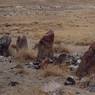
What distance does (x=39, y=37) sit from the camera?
32812mm

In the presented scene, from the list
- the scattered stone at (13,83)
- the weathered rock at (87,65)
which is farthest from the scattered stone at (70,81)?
the scattered stone at (13,83)

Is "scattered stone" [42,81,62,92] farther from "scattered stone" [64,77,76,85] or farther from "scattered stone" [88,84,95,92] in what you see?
"scattered stone" [88,84,95,92]

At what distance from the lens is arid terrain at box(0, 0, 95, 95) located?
571 inches

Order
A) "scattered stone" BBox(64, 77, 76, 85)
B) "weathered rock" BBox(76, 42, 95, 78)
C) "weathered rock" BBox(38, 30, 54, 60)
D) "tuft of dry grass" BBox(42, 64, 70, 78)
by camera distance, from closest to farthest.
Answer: "scattered stone" BBox(64, 77, 76, 85) → "weathered rock" BBox(76, 42, 95, 78) → "tuft of dry grass" BBox(42, 64, 70, 78) → "weathered rock" BBox(38, 30, 54, 60)

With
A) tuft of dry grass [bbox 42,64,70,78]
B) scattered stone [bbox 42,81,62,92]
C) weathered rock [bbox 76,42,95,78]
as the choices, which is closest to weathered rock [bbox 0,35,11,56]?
tuft of dry grass [bbox 42,64,70,78]

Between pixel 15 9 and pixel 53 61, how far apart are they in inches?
1752

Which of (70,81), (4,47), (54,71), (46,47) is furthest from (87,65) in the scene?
(4,47)

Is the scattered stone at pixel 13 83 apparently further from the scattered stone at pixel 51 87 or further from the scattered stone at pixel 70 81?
the scattered stone at pixel 70 81

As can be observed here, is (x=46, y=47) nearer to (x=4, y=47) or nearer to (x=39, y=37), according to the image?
(x=4, y=47)

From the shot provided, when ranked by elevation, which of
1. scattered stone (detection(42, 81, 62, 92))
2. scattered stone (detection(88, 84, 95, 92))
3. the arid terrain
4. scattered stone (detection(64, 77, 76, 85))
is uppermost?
scattered stone (detection(42, 81, 62, 92))

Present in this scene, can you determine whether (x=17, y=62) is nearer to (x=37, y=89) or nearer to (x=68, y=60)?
(x=68, y=60)

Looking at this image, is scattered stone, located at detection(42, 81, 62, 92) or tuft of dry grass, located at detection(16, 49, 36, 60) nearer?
scattered stone, located at detection(42, 81, 62, 92)

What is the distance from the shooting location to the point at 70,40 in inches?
1214

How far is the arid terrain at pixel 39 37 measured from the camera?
47.5 ft
